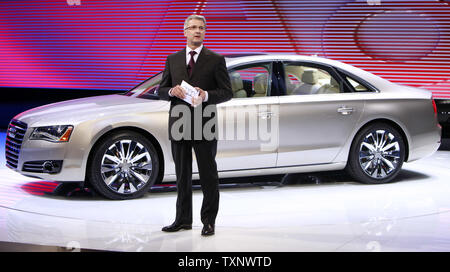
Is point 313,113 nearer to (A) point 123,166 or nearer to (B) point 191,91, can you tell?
(A) point 123,166

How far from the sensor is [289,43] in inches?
375

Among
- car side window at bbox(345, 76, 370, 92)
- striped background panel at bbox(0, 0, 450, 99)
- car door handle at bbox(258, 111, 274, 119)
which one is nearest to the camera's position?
car door handle at bbox(258, 111, 274, 119)

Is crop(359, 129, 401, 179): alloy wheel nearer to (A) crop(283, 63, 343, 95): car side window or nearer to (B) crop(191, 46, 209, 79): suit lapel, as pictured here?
(A) crop(283, 63, 343, 95): car side window

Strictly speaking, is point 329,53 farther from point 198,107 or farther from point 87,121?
point 198,107

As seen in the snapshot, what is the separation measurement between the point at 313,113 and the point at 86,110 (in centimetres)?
220

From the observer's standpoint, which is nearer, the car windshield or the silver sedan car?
the silver sedan car

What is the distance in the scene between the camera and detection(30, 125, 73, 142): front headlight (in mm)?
5898

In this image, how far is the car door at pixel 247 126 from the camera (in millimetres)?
6215

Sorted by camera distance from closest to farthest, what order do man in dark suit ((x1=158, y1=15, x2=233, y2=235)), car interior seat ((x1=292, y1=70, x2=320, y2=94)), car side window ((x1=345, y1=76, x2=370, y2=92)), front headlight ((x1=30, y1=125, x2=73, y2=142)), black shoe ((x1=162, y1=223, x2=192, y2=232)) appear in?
man in dark suit ((x1=158, y1=15, x2=233, y2=235)) → black shoe ((x1=162, y1=223, x2=192, y2=232)) → front headlight ((x1=30, y1=125, x2=73, y2=142)) → car interior seat ((x1=292, y1=70, x2=320, y2=94)) → car side window ((x1=345, y1=76, x2=370, y2=92))

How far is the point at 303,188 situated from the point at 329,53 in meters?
3.26

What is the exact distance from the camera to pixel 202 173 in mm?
4727

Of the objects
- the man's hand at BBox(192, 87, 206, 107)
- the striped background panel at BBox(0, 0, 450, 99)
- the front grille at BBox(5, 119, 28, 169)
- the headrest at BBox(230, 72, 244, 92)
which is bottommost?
the front grille at BBox(5, 119, 28, 169)

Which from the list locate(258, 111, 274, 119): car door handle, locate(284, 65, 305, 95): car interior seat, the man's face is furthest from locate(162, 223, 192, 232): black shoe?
locate(284, 65, 305, 95): car interior seat

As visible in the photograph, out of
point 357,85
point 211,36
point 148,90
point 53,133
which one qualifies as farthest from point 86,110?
point 211,36
